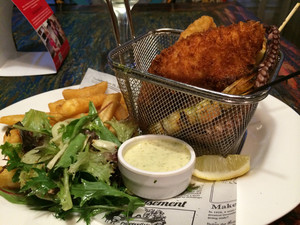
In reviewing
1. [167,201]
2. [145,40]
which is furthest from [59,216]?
[145,40]

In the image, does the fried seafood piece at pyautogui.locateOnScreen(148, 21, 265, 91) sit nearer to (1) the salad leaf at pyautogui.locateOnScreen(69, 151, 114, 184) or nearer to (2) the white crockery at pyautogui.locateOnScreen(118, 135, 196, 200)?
(2) the white crockery at pyautogui.locateOnScreen(118, 135, 196, 200)

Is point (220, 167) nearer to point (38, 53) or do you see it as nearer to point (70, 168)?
point (70, 168)

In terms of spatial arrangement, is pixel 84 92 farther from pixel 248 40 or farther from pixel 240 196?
pixel 240 196

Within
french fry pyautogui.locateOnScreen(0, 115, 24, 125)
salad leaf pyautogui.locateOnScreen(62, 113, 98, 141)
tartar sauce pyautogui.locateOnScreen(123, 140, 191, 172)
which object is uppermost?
salad leaf pyautogui.locateOnScreen(62, 113, 98, 141)

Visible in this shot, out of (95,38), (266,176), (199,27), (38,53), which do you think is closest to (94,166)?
(266,176)

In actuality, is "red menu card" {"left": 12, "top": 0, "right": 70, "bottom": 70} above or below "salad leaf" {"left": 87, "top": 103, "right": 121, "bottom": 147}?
above

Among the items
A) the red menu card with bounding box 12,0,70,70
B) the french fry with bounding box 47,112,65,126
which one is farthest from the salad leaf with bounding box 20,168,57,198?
the red menu card with bounding box 12,0,70,70

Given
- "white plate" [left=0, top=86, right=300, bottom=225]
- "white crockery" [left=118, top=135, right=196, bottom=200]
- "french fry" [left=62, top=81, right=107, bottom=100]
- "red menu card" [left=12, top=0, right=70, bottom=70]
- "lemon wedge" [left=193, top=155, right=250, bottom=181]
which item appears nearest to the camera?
"white plate" [left=0, top=86, right=300, bottom=225]

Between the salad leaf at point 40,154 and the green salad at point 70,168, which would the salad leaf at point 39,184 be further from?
the salad leaf at point 40,154
